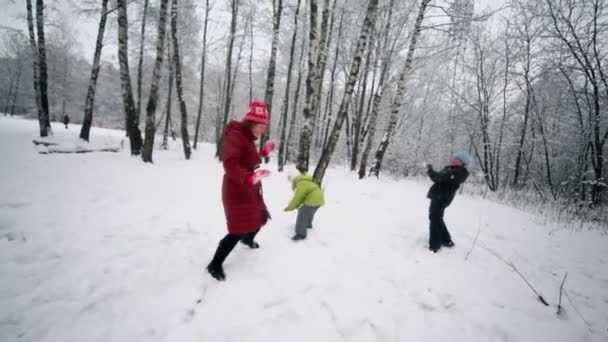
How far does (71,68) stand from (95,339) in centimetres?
3954

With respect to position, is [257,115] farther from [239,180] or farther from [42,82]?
[42,82]

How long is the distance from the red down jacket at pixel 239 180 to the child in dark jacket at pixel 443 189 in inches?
111

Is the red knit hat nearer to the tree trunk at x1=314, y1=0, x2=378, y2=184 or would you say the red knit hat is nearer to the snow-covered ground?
the snow-covered ground

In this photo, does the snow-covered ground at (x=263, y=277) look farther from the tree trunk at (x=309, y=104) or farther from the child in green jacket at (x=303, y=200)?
the tree trunk at (x=309, y=104)

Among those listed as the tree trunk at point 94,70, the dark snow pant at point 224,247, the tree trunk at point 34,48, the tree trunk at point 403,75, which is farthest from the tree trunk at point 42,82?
the tree trunk at point 403,75

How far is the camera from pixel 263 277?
2738 millimetres

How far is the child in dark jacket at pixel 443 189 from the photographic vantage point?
355 centimetres

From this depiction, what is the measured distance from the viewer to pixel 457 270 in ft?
10.9

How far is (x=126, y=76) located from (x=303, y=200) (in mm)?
8863

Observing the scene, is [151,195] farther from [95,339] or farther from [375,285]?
[375,285]

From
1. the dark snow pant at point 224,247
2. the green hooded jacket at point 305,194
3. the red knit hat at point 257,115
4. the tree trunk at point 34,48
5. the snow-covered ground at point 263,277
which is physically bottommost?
the snow-covered ground at point 263,277

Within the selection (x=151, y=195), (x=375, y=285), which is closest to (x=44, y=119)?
(x=151, y=195)

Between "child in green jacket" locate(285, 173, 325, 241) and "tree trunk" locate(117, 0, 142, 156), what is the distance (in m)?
8.13

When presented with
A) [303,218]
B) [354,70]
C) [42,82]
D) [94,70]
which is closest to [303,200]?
[303,218]
